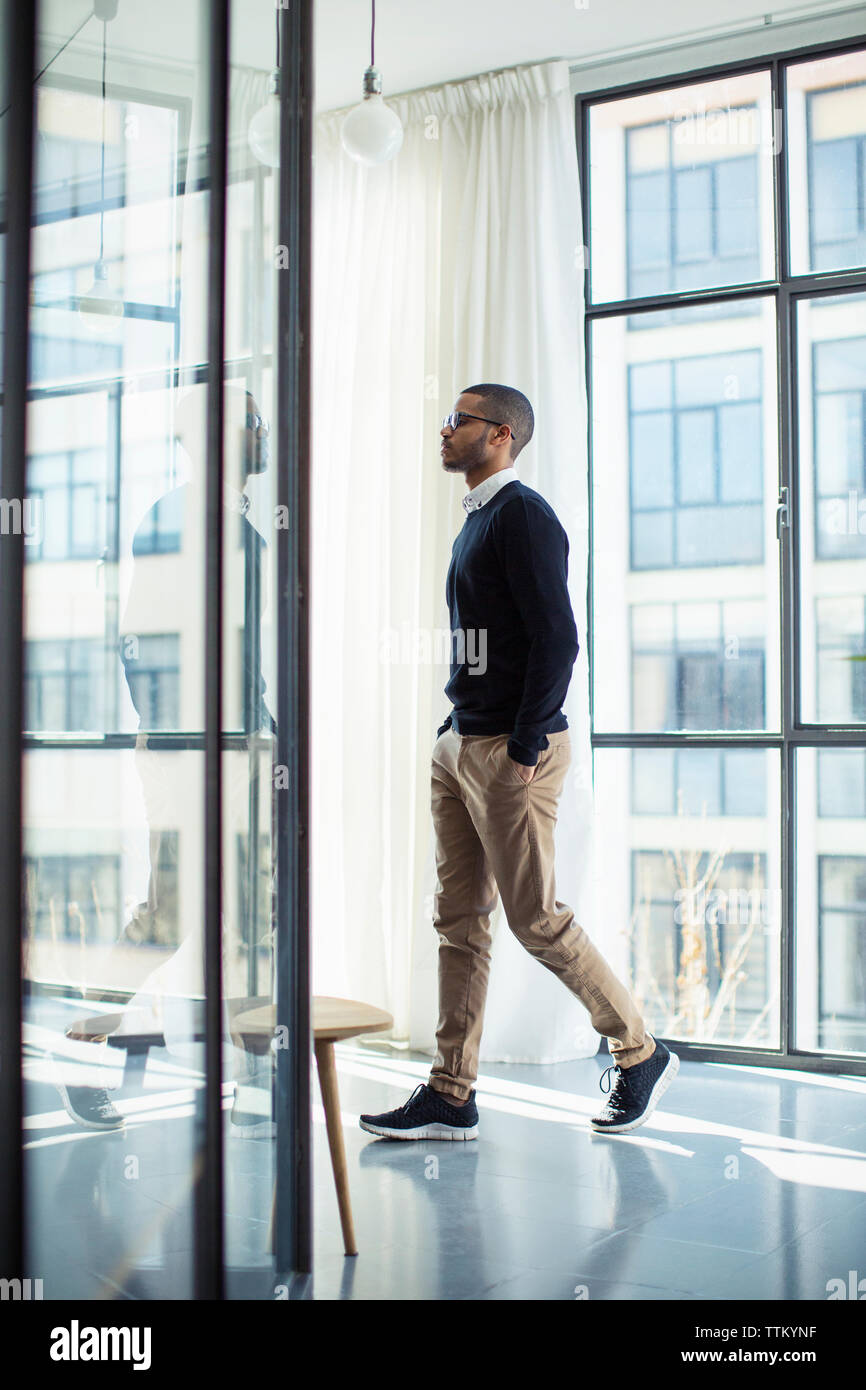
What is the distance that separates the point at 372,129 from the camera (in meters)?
3.53

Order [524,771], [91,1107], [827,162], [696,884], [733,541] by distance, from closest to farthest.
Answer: [91,1107]
[524,771]
[827,162]
[733,541]
[696,884]

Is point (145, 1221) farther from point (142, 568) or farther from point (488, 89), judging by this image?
point (488, 89)

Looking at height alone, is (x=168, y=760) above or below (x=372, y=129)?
below

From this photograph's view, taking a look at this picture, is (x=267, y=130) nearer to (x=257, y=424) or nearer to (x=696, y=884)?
(x=257, y=424)

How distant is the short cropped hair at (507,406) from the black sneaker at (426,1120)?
153 cm

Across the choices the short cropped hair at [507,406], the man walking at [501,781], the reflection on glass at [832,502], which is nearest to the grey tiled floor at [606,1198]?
the man walking at [501,781]

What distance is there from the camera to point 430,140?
442cm

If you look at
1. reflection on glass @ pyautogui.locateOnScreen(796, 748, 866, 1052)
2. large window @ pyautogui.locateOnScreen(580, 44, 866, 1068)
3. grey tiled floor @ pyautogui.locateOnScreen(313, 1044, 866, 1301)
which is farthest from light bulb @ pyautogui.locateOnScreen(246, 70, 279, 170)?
reflection on glass @ pyautogui.locateOnScreen(796, 748, 866, 1052)

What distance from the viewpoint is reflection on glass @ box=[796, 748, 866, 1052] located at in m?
4.04

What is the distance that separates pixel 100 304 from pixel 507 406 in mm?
1730

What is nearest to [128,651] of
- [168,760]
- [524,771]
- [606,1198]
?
[168,760]

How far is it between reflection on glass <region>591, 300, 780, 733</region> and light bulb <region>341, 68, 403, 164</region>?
105cm

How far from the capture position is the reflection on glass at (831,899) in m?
4.04
